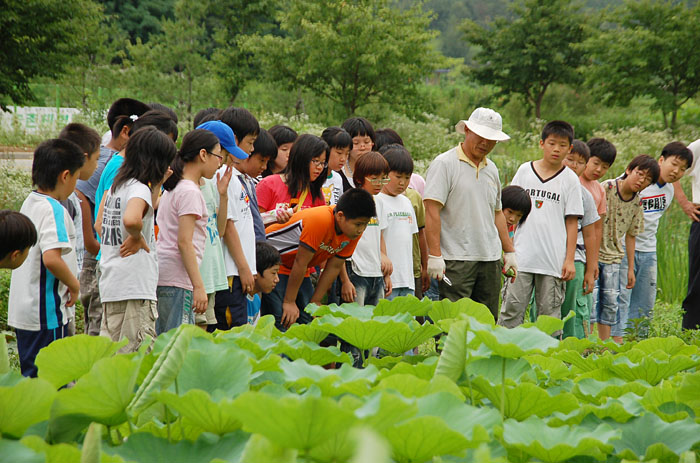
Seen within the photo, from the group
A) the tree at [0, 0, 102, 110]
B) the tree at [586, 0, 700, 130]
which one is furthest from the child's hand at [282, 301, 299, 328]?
the tree at [586, 0, 700, 130]

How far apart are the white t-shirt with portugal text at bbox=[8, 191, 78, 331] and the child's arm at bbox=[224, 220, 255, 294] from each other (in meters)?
0.85

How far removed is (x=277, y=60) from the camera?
2102 cm

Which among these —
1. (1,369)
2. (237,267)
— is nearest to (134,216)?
(237,267)

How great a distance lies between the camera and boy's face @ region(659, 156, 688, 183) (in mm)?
6090

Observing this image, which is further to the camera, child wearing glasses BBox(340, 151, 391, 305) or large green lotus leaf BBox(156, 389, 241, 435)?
child wearing glasses BBox(340, 151, 391, 305)

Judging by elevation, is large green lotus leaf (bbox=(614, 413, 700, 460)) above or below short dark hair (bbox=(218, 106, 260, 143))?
below

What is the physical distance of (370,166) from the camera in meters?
4.59

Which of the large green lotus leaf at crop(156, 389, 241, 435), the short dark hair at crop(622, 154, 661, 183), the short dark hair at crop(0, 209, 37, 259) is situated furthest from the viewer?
the short dark hair at crop(622, 154, 661, 183)

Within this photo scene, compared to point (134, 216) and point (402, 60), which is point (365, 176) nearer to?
point (134, 216)

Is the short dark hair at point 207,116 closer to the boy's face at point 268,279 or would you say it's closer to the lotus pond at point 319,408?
the boy's face at point 268,279

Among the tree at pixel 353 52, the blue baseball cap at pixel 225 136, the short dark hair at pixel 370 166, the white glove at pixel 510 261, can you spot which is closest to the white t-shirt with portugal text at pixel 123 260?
the blue baseball cap at pixel 225 136

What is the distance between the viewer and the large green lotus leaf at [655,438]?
112 cm

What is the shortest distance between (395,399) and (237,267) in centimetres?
328

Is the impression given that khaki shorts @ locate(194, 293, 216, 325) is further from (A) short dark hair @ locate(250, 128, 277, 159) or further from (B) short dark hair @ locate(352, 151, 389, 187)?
(B) short dark hair @ locate(352, 151, 389, 187)
